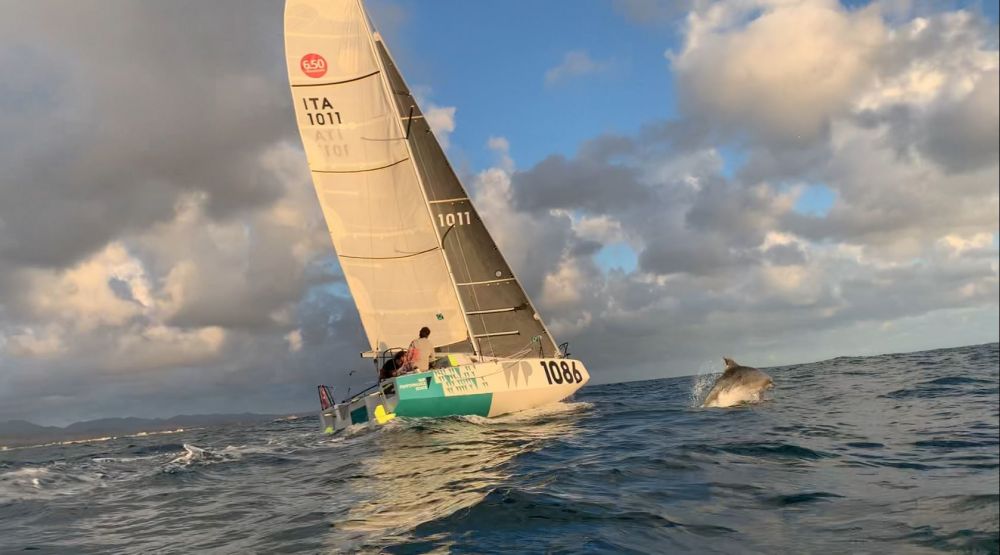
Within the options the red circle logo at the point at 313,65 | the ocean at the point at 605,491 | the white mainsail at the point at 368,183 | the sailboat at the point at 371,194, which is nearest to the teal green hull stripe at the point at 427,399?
the ocean at the point at 605,491

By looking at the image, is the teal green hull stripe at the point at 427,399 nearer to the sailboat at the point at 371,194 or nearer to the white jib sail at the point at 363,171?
the sailboat at the point at 371,194

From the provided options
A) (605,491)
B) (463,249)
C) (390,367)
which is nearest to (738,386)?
(605,491)

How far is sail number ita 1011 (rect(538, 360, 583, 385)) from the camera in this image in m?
19.2

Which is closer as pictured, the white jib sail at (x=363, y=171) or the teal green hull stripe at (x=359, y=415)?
the teal green hull stripe at (x=359, y=415)

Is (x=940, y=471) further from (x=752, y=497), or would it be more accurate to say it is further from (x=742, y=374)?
(x=742, y=374)

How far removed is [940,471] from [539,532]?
4202 mm

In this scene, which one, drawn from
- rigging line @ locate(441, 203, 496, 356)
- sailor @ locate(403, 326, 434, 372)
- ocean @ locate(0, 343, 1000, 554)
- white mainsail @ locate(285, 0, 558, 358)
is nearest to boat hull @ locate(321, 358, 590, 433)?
ocean @ locate(0, 343, 1000, 554)

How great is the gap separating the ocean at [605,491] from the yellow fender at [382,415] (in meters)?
1.00

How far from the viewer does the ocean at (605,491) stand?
578 cm

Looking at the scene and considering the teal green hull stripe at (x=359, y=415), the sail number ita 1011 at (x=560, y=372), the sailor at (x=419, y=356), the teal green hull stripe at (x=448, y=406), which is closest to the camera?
the teal green hull stripe at (x=448, y=406)

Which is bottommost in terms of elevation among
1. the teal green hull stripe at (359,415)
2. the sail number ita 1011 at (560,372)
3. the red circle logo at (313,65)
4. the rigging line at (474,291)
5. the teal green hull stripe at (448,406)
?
the teal green hull stripe at (359,415)

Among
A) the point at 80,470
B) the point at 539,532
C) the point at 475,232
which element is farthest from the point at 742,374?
the point at 80,470

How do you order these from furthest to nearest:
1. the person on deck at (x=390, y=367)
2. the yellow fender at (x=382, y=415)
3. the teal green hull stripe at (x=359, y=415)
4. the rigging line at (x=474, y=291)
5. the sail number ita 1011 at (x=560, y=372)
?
the rigging line at (x=474, y=291) < the person on deck at (x=390, y=367) < the sail number ita 1011 at (x=560, y=372) < the teal green hull stripe at (x=359, y=415) < the yellow fender at (x=382, y=415)

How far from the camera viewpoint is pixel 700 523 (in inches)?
259
